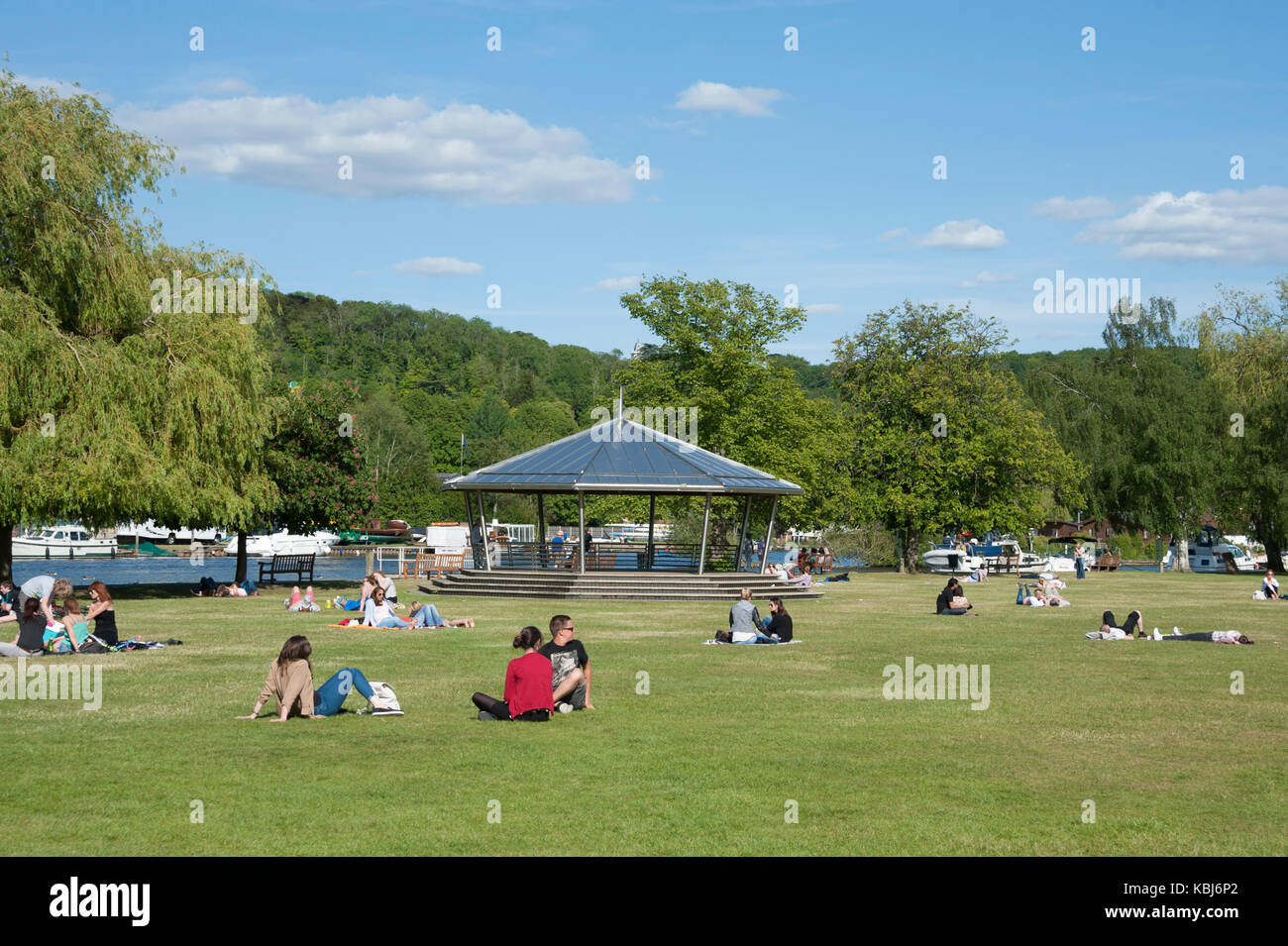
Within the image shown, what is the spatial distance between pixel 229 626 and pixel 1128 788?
18.7m

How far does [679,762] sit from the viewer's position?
1036 cm

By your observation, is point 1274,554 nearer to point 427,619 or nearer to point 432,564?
point 432,564

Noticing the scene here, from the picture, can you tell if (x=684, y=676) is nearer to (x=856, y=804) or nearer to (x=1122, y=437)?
(x=856, y=804)

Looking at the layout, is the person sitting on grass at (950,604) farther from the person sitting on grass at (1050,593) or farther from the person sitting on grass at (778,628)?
the person sitting on grass at (778,628)

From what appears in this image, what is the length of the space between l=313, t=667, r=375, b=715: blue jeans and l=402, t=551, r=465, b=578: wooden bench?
32032 mm

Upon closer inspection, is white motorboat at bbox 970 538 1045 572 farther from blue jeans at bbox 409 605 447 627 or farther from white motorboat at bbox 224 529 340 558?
white motorboat at bbox 224 529 340 558

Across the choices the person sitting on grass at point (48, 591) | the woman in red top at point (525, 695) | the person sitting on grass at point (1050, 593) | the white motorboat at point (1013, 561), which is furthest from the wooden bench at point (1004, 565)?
the woman in red top at point (525, 695)

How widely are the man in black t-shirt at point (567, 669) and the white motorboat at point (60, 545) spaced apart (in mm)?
83813

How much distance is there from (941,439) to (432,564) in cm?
2408

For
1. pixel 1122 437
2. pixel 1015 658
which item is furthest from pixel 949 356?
pixel 1015 658

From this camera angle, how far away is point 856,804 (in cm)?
884

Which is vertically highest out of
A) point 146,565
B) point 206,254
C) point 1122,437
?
point 206,254

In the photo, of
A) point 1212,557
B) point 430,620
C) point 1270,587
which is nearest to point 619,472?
point 430,620

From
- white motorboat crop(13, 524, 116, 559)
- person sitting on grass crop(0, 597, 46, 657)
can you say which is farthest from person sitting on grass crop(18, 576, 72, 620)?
white motorboat crop(13, 524, 116, 559)
